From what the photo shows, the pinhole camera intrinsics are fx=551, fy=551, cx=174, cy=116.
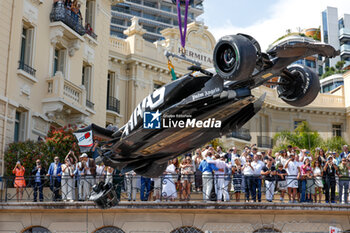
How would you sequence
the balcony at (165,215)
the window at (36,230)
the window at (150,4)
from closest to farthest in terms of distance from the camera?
the balcony at (165,215)
the window at (36,230)
the window at (150,4)

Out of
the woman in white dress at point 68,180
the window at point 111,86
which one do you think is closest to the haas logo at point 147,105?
the woman in white dress at point 68,180

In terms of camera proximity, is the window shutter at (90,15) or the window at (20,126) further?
the window shutter at (90,15)

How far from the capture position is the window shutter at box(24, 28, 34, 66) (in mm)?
26266

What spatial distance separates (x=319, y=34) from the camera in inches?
3841

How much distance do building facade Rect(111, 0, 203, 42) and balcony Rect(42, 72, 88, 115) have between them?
75.6 metres

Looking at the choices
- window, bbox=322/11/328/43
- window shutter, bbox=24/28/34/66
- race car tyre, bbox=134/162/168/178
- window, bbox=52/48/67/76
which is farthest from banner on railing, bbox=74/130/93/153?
window, bbox=322/11/328/43

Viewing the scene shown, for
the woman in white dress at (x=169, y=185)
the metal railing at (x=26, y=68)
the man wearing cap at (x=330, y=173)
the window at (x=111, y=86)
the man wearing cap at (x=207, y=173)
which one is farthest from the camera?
the window at (x=111, y=86)

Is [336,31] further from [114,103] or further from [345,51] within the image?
[114,103]

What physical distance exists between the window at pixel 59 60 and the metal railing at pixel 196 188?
8.66 m

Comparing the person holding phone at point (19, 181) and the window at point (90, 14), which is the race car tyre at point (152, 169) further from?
the window at point (90, 14)

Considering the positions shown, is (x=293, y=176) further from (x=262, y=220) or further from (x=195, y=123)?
(x=195, y=123)

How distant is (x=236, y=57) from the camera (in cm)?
800

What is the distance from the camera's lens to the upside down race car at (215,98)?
834 cm

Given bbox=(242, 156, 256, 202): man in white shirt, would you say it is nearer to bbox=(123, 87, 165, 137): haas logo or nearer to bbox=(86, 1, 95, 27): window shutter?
bbox=(123, 87, 165, 137): haas logo
